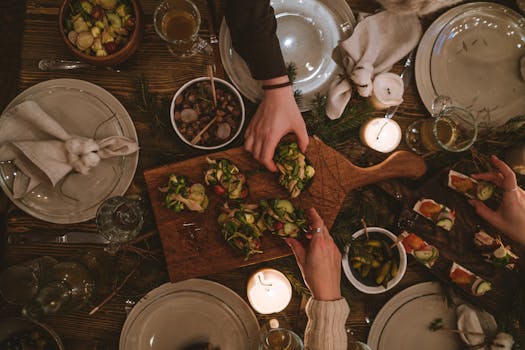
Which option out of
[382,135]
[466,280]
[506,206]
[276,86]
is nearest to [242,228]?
[276,86]

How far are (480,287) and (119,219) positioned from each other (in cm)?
135

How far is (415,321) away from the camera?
1441mm

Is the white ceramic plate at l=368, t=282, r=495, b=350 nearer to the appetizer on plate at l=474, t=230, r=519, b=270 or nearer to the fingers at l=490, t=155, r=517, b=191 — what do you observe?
the appetizer on plate at l=474, t=230, r=519, b=270

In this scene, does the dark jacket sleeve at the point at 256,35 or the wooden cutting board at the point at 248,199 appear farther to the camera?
the wooden cutting board at the point at 248,199

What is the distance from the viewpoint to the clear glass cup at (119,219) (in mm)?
1330

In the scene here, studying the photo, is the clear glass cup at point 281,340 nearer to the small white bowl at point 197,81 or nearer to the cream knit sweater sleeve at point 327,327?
the cream knit sweater sleeve at point 327,327

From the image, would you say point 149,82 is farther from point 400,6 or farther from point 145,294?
point 400,6

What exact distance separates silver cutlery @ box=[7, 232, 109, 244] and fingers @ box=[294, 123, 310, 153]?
32.0 inches

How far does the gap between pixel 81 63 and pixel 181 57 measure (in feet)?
1.24

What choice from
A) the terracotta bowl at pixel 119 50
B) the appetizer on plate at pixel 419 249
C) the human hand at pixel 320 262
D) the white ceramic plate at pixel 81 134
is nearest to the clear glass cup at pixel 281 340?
the human hand at pixel 320 262

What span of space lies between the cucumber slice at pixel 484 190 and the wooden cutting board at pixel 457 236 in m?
0.06

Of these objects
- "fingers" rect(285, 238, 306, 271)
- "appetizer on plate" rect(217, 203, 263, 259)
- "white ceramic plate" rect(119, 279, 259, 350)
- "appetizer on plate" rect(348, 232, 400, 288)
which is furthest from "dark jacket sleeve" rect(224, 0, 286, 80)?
"white ceramic plate" rect(119, 279, 259, 350)

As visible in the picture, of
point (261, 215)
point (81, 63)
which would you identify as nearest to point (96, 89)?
point (81, 63)

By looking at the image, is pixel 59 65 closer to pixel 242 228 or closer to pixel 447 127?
pixel 242 228
